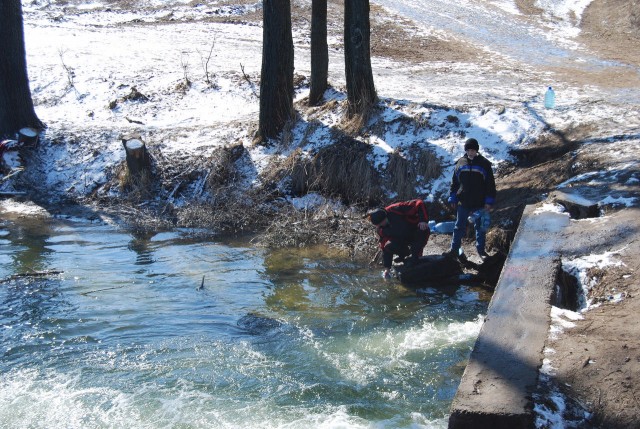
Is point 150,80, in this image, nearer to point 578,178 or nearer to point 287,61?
point 287,61

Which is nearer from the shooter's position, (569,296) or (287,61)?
(569,296)

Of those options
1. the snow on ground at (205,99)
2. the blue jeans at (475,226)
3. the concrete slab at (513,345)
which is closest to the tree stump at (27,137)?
the snow on ground at (205,99)

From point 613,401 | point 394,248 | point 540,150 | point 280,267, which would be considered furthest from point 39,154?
point 613,401

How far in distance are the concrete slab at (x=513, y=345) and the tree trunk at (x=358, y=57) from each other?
6.79 m

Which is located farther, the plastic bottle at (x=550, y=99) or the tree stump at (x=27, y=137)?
the tree stump at (x=27, y=137)

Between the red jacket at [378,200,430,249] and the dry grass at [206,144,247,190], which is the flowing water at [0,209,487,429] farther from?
the dry grass at [206,144,247,190]

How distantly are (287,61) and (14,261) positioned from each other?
708 cm

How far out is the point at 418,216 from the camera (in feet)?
32.9

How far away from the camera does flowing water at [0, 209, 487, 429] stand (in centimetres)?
698

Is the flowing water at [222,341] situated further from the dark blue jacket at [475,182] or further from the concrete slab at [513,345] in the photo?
the dark blue jacket at [475,182]

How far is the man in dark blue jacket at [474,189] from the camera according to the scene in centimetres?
953

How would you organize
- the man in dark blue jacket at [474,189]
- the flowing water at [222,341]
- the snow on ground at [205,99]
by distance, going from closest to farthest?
the flowing water at [222,341] < the man in dark blue jacket at [474,189] < the snow on ground at [205,99]

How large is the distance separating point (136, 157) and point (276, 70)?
3.58 m

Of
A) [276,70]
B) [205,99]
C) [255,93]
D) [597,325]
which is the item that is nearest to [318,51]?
[276,70]
